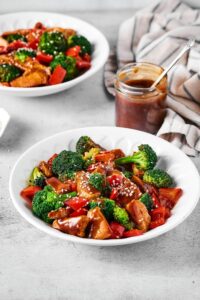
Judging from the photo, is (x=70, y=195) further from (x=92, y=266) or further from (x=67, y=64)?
(x=67, y=64)

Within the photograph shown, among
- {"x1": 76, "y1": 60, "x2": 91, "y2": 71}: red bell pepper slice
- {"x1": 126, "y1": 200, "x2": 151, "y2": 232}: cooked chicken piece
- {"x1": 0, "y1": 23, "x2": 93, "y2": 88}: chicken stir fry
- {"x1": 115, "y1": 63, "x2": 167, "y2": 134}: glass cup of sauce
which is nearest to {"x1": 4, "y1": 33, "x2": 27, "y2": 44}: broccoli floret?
{"x1": 0, "y1": 23, "x2": 93, "y2": 88}: chicken stir fry

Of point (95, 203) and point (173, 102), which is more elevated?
point (95, 203)

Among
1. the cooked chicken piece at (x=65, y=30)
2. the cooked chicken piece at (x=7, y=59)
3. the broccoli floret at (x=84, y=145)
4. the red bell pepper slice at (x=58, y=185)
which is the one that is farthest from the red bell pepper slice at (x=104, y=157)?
the cooked chicken piece at (x=65, y=30)

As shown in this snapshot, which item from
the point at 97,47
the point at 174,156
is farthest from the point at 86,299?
the point at 97,47

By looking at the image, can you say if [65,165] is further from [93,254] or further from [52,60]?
[52,60]

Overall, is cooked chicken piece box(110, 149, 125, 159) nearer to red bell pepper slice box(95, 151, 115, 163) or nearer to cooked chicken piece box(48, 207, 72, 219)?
red bell pepper slice box(95, 151, 115, 163)

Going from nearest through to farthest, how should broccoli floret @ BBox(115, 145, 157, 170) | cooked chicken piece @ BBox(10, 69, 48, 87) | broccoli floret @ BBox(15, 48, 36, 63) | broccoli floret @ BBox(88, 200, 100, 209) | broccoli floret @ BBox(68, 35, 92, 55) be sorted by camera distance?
broccoli floret @ BBox(88, 200, 100, 209)
broccoli floret @ BBox(115, 145, 157, 170)
cooked chicken piece @ BBox(10, 69, 48, 87)
broccoli floret @ BBox(15, 48, 36, 63)
broccoli floret @ BBox(68, 35, 92, 55)
